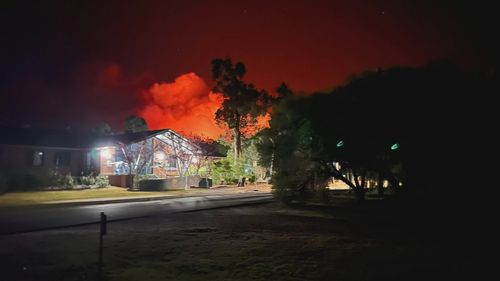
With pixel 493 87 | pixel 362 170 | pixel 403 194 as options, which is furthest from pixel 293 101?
pixel 493 87

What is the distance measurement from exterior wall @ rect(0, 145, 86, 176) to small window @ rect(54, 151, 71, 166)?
0.28 ft

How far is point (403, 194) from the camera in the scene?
2162cm

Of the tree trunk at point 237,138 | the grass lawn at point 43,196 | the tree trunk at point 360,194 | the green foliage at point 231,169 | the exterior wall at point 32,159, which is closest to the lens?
the grass lawn at point 43,196

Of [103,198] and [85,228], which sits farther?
[103,198]

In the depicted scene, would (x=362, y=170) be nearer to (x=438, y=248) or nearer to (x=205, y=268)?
(x=438, y=248)

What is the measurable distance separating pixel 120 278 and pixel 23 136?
33373 mm

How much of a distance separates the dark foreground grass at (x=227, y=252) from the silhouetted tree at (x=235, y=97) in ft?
96.8

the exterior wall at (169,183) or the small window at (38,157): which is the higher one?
the small window at (38,157)

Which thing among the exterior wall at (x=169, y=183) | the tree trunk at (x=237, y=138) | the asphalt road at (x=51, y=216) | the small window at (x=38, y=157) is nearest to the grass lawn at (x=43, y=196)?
the asphalt road at (x=51, y=216)

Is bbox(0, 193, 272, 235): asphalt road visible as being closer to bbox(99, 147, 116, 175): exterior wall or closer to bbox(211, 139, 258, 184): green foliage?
bbox(99, 147, 116, 175): exterior wall

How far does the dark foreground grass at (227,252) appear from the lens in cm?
829

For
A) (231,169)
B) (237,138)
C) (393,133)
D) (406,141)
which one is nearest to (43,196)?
(231,169)

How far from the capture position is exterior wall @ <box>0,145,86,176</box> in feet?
107

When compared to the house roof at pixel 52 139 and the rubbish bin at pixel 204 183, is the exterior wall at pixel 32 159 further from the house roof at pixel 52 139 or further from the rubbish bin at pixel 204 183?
the rubbish bin at pixel 204 183
